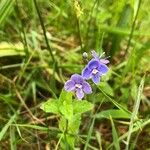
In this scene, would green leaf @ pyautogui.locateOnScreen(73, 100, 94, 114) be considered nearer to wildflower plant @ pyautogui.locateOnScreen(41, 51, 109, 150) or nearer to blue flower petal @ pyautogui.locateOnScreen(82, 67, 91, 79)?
wildflower plant @ pyautogui.locateOnScreen(41, 51, 109, 150)

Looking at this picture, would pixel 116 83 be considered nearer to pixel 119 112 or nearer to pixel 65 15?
pixel 119 112

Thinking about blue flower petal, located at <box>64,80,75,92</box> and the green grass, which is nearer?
blue flower petal, located at <box>64,80,75,92</box>

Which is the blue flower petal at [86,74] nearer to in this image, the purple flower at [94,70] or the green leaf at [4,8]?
the purple flower at [94,70]

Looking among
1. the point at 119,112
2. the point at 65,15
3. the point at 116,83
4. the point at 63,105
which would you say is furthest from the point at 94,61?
the point at 65,15

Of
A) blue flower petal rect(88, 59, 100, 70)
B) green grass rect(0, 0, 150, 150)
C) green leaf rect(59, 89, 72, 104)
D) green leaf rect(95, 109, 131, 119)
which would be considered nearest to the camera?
blue flower petal rect(88, 59, 100, 70)

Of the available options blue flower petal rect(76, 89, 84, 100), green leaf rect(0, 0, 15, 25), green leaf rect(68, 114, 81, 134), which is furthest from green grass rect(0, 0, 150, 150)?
blue flower petal rect(76, 89, 84, 100)

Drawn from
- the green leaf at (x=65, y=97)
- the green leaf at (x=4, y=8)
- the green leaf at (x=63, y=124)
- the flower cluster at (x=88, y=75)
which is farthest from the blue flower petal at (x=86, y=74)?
the green leaf at (x=4, y=8)

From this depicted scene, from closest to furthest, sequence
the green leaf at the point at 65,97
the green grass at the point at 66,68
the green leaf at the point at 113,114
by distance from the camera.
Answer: the green leaf at the point at 65,97 → the green leaf at the point at 113,114 → the green grass at the point at 66,68
